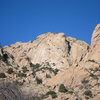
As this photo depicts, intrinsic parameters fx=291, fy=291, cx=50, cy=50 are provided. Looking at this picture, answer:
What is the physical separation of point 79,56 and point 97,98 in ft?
134

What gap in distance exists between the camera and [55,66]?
3782 inches

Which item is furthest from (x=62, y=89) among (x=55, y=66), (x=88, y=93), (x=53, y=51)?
(x=53, y=51)

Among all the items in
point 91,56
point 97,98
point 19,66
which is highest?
point 19,66

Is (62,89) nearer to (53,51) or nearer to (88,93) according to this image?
(88,93)

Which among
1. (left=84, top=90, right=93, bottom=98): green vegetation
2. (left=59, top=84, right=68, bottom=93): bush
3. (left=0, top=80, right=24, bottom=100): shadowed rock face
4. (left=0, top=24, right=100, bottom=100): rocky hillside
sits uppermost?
(left=0, top=24, right=100, bottom=100): rocky hillside

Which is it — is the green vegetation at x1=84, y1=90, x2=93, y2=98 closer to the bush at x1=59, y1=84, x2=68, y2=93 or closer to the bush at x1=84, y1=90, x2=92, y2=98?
the bush at x1=84, y1=90, x2=92, y2=98

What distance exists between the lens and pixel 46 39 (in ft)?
351

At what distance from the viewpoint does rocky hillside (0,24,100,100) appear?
64375mm

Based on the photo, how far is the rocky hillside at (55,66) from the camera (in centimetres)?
6438

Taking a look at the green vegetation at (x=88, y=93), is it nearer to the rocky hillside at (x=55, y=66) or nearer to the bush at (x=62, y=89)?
the rocky hillside at (x=55, y=66)

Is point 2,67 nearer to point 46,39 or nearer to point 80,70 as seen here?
point 80,70

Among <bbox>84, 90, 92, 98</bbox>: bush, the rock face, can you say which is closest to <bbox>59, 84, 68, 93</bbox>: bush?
<bbox>84, 90, 92, 98</bbox>: bush

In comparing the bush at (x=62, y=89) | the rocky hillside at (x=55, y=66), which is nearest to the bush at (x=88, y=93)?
the rocky hillside at (x=55, y=66)

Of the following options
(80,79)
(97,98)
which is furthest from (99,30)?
(97,98)
